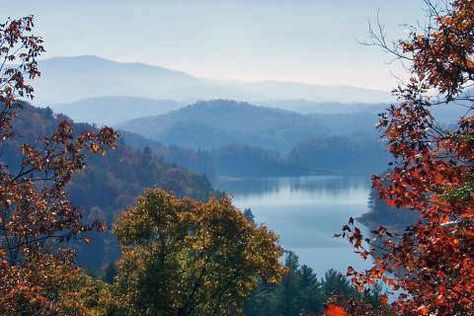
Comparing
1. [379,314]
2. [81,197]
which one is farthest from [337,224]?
[379,314]

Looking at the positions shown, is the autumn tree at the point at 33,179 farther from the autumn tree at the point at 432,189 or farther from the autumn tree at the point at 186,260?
the autumn tree at the point at 186,260

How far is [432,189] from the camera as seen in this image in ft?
31.4

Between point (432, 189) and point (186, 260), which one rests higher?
point (432, 189)

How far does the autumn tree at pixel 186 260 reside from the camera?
2206 centimetres

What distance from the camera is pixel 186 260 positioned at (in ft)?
78.0

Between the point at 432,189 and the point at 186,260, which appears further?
the point at 186,260

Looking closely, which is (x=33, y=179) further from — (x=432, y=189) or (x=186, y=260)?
(x=186, y=260)

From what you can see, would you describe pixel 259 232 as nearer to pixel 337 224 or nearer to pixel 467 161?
pixel 467 161

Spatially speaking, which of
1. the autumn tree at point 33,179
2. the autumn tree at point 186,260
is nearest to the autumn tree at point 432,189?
the autumn tree at point 33,179

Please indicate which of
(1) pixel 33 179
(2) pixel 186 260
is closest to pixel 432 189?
(1) pixel 33 179

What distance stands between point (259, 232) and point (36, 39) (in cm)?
1359

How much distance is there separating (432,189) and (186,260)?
15819 millimetres

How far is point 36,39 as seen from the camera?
11891mm

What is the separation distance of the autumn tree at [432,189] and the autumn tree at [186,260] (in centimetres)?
1168
